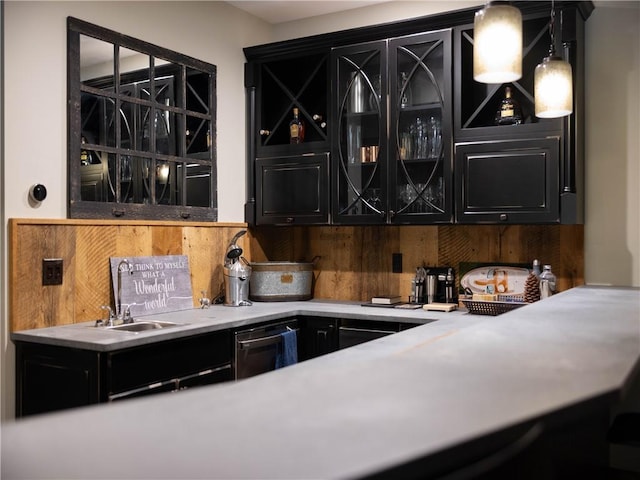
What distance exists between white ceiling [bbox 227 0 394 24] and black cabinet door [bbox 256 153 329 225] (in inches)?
39.8

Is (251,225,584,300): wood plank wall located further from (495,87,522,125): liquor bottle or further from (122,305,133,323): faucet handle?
(122,305,133,323): faucet handle

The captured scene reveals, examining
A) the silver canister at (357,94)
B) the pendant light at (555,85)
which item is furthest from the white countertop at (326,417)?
the silver canister at (357,94)

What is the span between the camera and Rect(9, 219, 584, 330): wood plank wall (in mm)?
2883

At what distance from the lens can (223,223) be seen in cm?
400

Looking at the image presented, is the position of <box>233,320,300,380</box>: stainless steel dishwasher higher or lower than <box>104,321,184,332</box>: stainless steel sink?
lower

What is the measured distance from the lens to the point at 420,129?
12.0ft

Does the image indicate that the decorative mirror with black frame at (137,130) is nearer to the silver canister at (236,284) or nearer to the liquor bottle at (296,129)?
the silver canister at (236,284)

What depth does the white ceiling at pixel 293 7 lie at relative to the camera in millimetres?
4082

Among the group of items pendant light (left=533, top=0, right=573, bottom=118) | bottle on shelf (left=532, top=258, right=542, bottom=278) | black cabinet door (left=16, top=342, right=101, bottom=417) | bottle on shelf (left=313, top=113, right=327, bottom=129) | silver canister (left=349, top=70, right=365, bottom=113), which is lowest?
black cabinet door (left=16, top=342, right=101, bottom=417)

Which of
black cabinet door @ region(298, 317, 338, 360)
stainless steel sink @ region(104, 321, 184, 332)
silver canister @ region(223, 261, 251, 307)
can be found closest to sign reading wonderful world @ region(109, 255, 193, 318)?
stainless steel sink @ region(104, 321, 184, 332)

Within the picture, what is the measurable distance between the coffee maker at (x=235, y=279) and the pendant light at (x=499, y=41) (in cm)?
237

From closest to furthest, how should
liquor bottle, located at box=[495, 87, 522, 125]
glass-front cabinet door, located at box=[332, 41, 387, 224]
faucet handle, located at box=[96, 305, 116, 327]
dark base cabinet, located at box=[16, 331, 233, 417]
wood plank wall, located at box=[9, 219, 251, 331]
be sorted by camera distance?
1. dark base cabinet, located at box=[16, 331, 233, 417]
2. wood plank wall, located at box=[9, 219, 251, 331]
3. faucet handle, located at box=[96, 305, 116, 327]
4. liquor bottle, located at box=[495, 87, 522, 125]
5. glass-front cabinet door, located at box=[332, 41, 387, 224]

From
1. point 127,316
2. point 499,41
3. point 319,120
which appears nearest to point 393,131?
point 319,120

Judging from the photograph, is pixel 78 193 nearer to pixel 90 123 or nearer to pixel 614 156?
pixel 90 123
